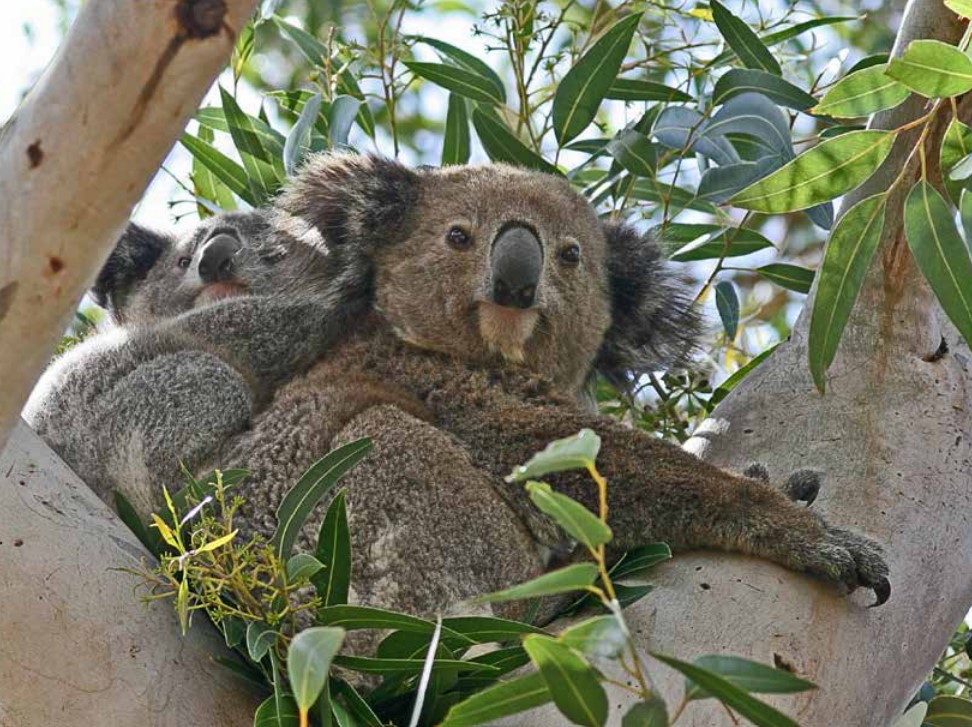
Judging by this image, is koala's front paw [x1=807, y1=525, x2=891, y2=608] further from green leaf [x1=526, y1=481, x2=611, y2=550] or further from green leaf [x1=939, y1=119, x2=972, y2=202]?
green leaf [x1=526, y1=481, x2=611, y2=550]

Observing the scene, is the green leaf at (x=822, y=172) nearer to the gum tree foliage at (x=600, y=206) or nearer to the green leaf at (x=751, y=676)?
the gum tree foliage at (x=600, y=206)

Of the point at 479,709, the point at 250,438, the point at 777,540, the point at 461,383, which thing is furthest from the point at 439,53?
the point at 479,709

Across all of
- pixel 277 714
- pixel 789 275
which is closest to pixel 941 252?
pixel 789 275

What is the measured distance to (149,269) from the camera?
4.56 m

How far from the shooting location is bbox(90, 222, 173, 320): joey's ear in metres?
4.57

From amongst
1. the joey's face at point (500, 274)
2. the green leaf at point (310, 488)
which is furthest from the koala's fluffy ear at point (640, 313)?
the green leaf at point (310, 488)

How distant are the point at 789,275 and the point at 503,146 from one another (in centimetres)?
96

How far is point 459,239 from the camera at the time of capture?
3.70m

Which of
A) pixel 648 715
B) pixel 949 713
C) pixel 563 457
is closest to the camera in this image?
pixel 563 457

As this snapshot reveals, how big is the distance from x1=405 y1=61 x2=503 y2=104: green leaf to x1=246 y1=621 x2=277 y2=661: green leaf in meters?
1.96

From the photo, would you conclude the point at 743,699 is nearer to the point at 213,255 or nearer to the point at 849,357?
the point at 849,357

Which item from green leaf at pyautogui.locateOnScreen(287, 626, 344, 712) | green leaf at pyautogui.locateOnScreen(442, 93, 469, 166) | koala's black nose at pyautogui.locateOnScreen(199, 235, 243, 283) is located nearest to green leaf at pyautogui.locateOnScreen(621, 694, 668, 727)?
green leaf at pyautogui.locateOnScreen(287, 626, 344, 712)

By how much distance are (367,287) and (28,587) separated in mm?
1679

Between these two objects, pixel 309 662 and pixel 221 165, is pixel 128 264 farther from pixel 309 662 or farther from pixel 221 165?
pixel 309 662
